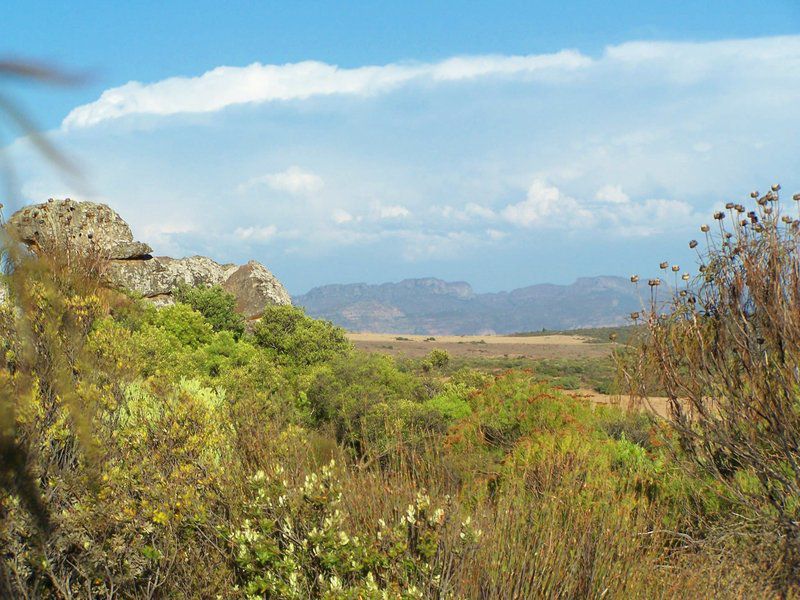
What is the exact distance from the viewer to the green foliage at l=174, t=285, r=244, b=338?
21078 mm

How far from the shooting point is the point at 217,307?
2123 cm

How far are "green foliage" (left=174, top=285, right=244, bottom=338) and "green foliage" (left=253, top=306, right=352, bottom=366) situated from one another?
125 centimetres

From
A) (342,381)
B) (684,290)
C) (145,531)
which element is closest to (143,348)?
(342,381)

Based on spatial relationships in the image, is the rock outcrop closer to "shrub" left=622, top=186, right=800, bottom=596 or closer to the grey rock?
the grey rock

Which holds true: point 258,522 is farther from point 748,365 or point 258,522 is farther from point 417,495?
point 748,365

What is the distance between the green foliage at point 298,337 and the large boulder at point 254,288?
4044mm

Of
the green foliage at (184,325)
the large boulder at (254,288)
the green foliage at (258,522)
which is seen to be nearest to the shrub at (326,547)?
the green foliage at (258,522)

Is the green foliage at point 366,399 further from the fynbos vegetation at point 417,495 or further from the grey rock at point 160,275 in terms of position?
the grey rock at point 160,275

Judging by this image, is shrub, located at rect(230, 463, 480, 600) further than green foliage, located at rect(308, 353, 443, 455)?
No

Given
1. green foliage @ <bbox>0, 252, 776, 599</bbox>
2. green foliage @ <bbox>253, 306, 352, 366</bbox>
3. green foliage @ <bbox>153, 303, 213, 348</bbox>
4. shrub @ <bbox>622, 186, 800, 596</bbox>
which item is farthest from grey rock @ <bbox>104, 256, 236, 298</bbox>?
shrub @ <bbox>622, 186, 800, 596</bbox>

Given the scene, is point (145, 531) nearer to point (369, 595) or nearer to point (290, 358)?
point (369, 595)

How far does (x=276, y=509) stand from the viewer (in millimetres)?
4555

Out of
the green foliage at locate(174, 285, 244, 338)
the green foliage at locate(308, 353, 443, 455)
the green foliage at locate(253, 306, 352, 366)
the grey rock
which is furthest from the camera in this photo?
the grey rock

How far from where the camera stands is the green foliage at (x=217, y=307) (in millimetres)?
21078
